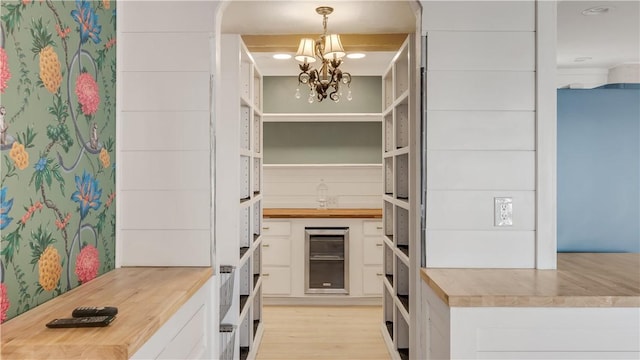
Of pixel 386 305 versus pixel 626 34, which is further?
pixel 386 305

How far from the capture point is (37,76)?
133 cm

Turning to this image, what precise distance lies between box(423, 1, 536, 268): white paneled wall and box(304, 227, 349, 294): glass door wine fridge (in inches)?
98.3

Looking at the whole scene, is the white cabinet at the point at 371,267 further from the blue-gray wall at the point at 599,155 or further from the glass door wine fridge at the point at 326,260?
the blue-gray wall at the point at 599,155

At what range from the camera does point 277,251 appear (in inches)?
174

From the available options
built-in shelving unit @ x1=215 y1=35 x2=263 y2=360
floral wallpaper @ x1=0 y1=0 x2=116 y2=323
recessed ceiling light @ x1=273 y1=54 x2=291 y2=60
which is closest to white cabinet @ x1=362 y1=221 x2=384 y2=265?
built-in shelving unit @ x1=215 y1=35 x2=263 y2=360

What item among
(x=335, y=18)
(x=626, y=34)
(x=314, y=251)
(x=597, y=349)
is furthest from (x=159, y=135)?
(x=626, y=34)

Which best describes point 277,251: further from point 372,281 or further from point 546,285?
point 546,285

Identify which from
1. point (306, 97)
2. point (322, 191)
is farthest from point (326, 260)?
point (306, 97)

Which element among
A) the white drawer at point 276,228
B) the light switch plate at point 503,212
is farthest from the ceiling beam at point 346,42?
the white drawer at point 276,228

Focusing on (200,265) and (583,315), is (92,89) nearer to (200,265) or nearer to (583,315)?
(200,265)

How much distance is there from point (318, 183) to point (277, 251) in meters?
1.08

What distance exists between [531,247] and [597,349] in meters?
0.51

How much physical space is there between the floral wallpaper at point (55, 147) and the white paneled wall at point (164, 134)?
0.08 m

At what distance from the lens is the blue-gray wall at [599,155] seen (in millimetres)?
2301
